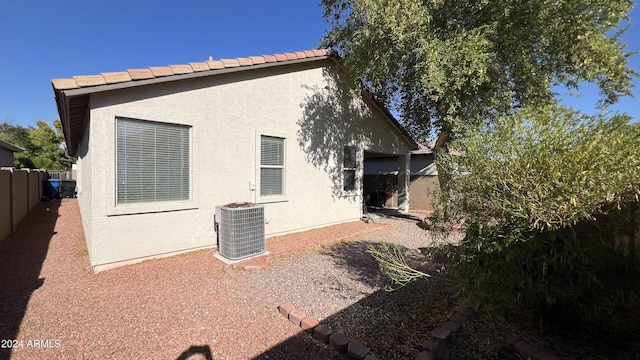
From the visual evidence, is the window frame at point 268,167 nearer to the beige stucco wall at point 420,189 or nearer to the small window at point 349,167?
the small window at point 349,167

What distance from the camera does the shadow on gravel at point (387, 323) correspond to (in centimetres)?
291

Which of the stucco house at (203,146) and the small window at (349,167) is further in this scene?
the small window at (349,167)

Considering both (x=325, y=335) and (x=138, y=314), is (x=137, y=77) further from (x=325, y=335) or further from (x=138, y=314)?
(x=325, y=335)

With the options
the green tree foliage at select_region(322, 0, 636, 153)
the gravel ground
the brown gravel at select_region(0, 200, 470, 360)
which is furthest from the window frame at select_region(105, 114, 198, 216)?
the green tree foliage at select_region(322, 0, 636, 153)

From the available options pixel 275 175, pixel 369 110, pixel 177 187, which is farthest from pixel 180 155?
pixel 369 110

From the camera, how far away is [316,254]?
6410 mm

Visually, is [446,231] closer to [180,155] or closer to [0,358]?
[0,358]

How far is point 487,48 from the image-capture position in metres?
6.60

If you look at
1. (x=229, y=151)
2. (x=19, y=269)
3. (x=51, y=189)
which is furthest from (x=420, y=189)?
(x=51, y=189)

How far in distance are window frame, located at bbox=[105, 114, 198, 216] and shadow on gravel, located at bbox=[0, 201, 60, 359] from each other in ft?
5.03

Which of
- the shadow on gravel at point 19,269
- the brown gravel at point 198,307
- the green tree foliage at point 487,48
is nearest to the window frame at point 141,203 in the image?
the brown gravel at point 198,307

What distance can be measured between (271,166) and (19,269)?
5.25 metres

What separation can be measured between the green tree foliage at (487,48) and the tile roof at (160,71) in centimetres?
244

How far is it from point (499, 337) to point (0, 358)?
494 cm
